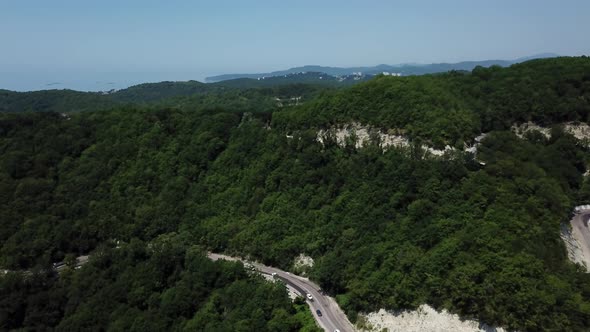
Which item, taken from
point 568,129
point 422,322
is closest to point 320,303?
point 422,322

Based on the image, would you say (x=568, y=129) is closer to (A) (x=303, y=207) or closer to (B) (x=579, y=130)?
(B) (x=579, y=130)

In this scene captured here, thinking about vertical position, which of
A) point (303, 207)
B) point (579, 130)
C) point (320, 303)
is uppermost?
point (579, 130)

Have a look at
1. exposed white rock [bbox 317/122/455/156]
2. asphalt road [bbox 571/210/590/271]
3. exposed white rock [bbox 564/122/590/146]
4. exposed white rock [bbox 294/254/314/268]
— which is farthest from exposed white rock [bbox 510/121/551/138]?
exposed white rock [bbox 294/254/314/268]

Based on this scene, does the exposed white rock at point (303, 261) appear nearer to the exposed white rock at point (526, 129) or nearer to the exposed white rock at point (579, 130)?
the exposed white rock at point (526, 129)

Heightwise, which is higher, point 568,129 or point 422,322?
point 568,129

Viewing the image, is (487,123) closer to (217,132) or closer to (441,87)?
(441,87)

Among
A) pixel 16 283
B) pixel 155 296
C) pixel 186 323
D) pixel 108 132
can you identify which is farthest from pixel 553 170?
pixel 108 132

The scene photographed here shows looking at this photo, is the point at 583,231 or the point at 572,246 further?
the point at 583,231
